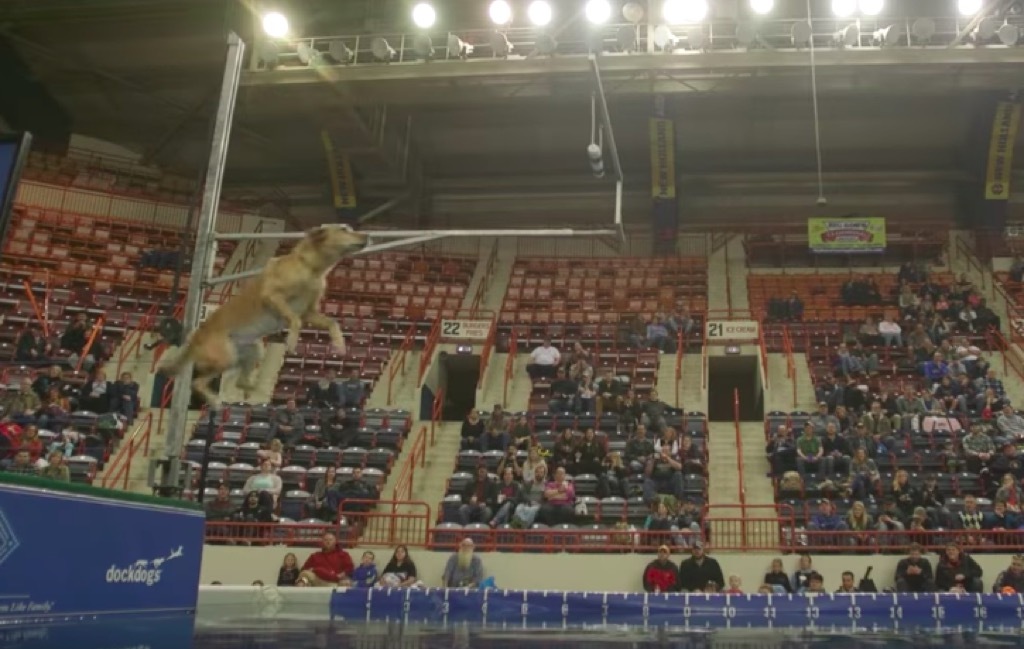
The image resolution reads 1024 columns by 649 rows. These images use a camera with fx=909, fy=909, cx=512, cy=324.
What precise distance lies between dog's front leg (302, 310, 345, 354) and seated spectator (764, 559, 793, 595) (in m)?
7.96

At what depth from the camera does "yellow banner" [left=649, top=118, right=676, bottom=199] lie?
24609mm

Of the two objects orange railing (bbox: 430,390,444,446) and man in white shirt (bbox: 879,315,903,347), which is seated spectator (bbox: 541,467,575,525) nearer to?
orange railing (bbox: 430,390,444,446)

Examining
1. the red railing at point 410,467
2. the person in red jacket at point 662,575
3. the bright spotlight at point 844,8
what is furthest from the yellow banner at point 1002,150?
the person in red jacket at point 662,575

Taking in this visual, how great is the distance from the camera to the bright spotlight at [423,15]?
2089cm

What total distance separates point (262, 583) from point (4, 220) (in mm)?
9116

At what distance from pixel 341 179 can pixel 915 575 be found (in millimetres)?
19942

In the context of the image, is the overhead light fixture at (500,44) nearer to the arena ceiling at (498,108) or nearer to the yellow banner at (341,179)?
the arena ceiling at (498,108)

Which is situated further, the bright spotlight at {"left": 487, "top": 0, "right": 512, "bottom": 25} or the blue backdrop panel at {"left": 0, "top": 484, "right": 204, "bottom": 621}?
the bright spotlight at {"left": 487, "top": 0, "right": 512, "bottom": 25}

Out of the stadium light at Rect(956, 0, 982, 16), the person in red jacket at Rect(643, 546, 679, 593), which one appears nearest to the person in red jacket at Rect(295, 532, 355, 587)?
the person in red jacket at Rect(643, 546, 679, 593)

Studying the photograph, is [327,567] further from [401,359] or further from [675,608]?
[401,359]

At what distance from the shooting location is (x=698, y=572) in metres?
11.8

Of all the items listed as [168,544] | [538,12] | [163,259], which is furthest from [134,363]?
[168,544]

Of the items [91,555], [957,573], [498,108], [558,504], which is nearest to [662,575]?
[558,504]

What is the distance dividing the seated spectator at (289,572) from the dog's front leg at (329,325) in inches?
281
